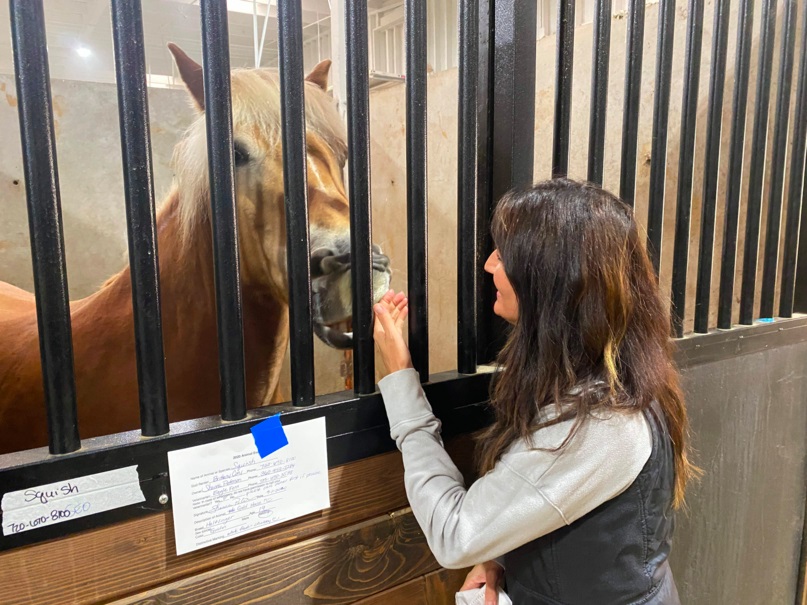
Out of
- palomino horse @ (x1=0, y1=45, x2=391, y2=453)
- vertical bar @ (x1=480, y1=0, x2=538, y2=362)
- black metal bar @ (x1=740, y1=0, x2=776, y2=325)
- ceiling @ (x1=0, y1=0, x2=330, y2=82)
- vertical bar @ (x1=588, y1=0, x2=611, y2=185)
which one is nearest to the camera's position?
vertical bar @ (x1=480, y1=0, x2=538, y2=362)

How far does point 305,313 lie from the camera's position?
2.24ft

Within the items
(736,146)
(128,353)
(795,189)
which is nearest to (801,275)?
(795,189)

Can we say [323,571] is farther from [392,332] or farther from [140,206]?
[140,206]

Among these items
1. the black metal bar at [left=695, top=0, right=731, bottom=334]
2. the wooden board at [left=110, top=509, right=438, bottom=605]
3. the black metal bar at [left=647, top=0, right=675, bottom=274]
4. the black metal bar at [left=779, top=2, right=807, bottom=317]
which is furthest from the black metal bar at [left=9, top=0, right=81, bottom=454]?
the black metal bar at [left=779, top=2, right=807, bottom=317]

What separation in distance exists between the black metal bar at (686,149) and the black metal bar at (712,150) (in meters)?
0.06

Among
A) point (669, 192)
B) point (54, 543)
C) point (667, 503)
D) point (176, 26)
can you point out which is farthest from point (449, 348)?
point (54, 543)

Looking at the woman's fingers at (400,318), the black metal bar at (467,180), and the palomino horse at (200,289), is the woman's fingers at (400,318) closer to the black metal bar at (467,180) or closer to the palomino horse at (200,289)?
the black metal bar at (467,180)

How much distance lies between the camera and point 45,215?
1.67 feet

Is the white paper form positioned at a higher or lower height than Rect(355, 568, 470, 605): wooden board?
higher

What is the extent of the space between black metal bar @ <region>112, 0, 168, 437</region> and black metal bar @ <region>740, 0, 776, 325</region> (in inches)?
50.0

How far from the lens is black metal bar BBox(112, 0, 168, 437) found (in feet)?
1.76

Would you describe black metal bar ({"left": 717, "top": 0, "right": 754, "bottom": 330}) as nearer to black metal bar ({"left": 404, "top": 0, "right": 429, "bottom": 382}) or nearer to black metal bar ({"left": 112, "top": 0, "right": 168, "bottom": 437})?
black metal bar ({"left": 404, "top": 0, "right": 429, "bottom": 382})

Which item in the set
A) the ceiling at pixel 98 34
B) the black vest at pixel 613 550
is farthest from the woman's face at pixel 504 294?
the ceiling at pixel 98 34

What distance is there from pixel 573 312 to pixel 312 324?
345 millimetres
